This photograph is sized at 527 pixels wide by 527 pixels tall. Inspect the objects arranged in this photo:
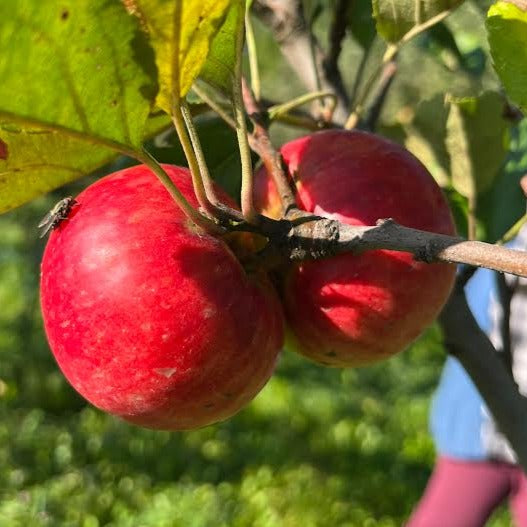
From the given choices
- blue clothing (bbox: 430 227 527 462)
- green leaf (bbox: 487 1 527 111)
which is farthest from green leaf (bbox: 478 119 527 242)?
blue clothing (bbox: 430 227 527 462)

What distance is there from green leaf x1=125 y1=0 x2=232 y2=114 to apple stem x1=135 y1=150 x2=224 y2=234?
0.04 m

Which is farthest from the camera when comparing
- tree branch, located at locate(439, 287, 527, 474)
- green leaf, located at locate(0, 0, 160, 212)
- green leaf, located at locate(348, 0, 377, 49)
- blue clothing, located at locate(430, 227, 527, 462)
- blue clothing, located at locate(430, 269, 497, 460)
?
blue clothing, located at locate(430, 269, 497, 460)

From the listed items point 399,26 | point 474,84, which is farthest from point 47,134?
point 474,84

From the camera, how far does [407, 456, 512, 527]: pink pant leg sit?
81.0 inches

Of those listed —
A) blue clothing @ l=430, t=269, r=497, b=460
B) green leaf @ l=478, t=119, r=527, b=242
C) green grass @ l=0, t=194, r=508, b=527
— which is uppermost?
green leaf @ l=478, t=119, r=527, b=242

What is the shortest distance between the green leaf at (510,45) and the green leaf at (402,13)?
19cm

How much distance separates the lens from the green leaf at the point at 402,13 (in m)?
0.70

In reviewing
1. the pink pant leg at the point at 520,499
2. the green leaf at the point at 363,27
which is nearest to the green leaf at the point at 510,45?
the green leaf at the point at 363,27

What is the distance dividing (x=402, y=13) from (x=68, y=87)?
1.13ft

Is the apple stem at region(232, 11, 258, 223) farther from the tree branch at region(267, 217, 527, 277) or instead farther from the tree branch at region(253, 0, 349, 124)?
the tree branch at region(253, 0, 349, 124)

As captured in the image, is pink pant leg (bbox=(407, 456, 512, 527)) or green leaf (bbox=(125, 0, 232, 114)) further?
pink pant leg (bbox=(407, 456, 512, 527))

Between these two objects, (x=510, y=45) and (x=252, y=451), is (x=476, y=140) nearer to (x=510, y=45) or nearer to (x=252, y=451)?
(x=510, y=45)

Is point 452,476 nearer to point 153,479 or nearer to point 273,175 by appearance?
point 153,479

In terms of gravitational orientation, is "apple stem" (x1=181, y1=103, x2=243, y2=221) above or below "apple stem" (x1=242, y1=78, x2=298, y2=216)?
above
